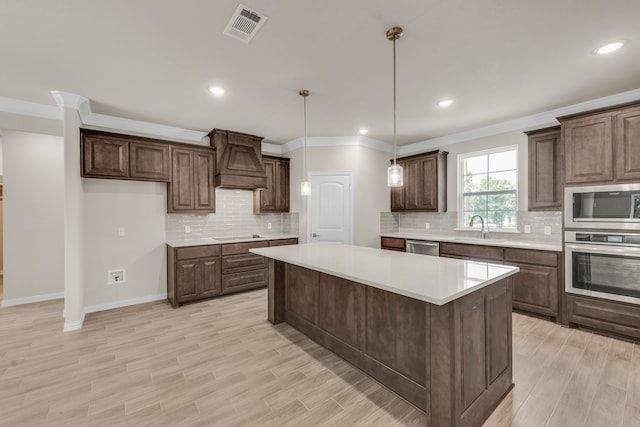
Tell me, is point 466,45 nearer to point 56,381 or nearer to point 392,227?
point 392,227

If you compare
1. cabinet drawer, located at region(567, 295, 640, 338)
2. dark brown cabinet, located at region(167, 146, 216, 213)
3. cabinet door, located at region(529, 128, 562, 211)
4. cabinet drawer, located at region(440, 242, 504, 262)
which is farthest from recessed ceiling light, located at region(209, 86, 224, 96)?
cabinet drawer, located at region(567, 295, 640, 338)

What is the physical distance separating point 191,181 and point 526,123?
16.8 feet

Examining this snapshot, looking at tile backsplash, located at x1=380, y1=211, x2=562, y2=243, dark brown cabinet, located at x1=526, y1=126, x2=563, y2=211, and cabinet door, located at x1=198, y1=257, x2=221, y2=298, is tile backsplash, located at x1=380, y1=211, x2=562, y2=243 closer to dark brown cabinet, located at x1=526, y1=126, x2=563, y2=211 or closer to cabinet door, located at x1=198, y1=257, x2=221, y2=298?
dark brown cabinet, located at x1=526, y1=126, x2=563, y2=211

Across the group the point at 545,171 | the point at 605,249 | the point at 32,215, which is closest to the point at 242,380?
the point at 605,249

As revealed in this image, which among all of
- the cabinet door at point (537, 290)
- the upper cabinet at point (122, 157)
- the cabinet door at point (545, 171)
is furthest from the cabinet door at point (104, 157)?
the cabinet door at point (545, 171)

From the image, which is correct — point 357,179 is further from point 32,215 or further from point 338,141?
point 32,215

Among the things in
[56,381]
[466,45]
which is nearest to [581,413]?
[466,45]

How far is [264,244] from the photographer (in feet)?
15.6

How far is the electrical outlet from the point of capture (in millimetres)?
3969

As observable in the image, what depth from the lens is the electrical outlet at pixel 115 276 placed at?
3.97 m

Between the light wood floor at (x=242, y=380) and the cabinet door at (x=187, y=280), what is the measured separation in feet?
2.09

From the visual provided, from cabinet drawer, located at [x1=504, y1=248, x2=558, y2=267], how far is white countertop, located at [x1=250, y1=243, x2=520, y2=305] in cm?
175

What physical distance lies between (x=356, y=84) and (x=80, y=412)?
3629mm

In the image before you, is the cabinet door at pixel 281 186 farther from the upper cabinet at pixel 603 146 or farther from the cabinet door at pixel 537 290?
the upper cabinet at pixel 603 146
